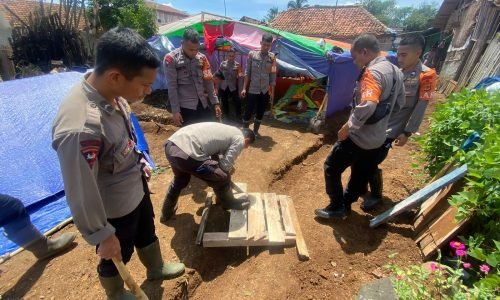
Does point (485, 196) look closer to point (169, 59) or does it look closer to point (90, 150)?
point (90, 150)

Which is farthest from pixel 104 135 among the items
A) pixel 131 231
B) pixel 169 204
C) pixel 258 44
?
pixel 258 44

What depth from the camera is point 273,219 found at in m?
2.95

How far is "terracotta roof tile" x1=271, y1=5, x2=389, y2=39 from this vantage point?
899 inches

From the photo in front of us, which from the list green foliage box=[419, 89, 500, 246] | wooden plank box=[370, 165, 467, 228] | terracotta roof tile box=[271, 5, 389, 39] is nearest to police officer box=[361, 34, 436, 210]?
green foliage box=[419, 89, 500, 246]

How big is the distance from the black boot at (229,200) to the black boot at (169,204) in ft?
1.58

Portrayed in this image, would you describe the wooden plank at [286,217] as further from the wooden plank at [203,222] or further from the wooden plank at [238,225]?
the wooden plank at [203,222]

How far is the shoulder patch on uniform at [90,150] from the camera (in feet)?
3.88

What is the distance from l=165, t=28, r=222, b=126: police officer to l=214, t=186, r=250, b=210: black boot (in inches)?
51.9

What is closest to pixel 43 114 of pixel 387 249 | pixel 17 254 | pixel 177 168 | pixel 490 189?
pixel 17 254

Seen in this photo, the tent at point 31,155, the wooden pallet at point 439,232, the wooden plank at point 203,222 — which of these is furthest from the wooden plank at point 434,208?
the tent at point 31,155

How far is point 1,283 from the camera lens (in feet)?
8.04

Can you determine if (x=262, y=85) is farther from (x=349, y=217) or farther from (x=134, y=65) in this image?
(x=134, y=65)

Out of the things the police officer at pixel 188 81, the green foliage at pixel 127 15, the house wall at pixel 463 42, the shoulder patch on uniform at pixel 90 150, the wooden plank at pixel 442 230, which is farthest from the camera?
the green foliage at pixel 127 15

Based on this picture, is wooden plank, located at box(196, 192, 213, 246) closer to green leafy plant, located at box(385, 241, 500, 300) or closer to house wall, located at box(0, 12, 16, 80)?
green leafy plant, located at box(385, 241, 500, 300)
